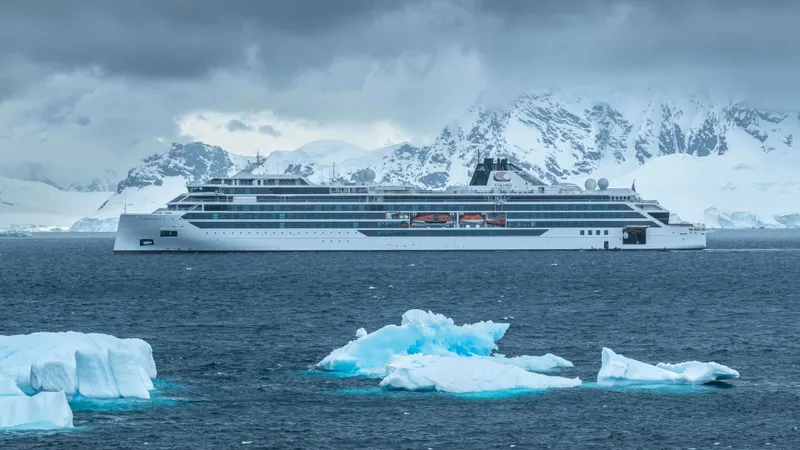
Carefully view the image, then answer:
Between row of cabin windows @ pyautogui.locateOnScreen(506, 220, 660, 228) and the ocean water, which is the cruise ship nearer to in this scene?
row of cabin windows @ pyautogui.locateOnScreen(506, 220, 660, 228)

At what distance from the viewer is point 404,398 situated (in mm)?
42188

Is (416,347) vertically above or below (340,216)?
below

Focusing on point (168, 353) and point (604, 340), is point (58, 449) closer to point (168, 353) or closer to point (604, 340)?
point (168, 353)

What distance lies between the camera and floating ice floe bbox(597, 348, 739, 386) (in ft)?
144

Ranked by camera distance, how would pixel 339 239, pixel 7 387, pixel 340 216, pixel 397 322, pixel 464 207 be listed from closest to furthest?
pixel 7 387, pixel 397 322, pixel 340 216, pixel 339 239, pixel 464 207

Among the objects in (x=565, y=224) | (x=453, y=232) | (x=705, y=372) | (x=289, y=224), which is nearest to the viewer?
(x=705, y=372)

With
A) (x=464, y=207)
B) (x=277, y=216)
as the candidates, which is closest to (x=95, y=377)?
(x=277, y=216)

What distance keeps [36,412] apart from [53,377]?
8.50 ft

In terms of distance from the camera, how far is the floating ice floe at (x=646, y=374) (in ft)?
144

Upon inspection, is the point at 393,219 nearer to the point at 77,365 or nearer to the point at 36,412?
the point at 77,365

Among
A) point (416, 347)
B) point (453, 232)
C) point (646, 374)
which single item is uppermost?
point (453, 232)

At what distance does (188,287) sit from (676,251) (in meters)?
85.0

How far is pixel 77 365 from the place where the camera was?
133 ft

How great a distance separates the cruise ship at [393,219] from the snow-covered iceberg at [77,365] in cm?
9266
